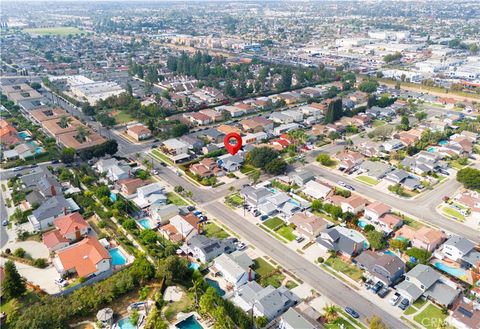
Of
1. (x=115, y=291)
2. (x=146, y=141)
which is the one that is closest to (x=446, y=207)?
(x=115, y=291)

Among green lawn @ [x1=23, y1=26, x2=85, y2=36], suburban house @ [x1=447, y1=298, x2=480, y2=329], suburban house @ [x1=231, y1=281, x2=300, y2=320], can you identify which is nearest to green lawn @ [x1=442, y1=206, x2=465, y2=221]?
suburban house @ [x1=447, y1=298, x2=480, y2=329]

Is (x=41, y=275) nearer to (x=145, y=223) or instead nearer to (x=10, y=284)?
(x=10, y=284)

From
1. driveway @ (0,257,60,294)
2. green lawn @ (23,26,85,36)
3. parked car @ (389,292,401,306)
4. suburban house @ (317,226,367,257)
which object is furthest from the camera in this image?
green lawn @ (23,26,85,36)

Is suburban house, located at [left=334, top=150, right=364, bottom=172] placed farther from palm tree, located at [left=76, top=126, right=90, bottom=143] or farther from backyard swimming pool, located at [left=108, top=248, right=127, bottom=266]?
palm tree, located at [left=76, top=126, right=90, bottom=143]

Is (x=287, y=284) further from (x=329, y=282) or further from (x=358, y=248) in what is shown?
→ (x=358, y=248)

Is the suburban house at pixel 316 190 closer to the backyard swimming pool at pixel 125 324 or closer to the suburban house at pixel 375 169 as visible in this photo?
the suburban house at pixel 375 169

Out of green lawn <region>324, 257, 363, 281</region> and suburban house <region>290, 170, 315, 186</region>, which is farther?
suburban house <region>290, 170, 315, 186</region>
